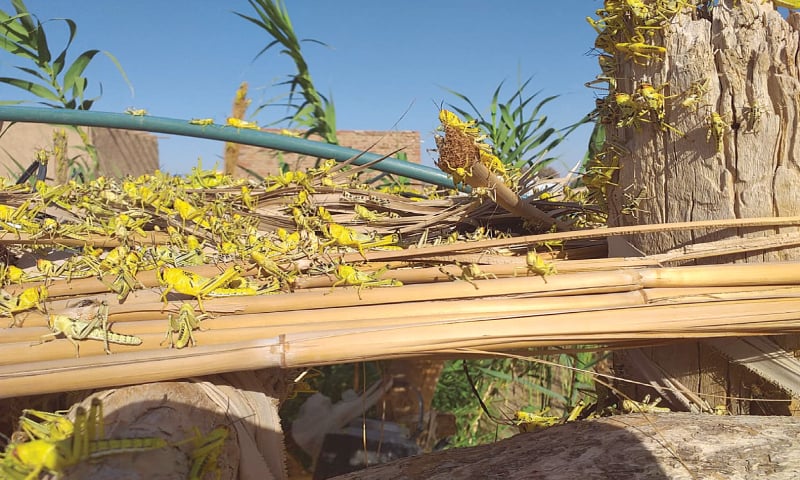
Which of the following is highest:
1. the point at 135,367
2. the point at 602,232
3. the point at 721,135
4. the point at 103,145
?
the point at 103,145

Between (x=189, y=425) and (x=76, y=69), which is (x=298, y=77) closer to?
(x=76, y=69)

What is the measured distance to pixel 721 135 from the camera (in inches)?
32.1

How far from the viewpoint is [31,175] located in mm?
1709

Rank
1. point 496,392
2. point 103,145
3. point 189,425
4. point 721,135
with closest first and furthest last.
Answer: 1. point 189,425
2. point 721,135
3. point 496,392
4. point 103,145

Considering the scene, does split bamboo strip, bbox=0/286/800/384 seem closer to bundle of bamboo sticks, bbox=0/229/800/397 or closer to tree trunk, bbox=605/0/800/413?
bundle of bamboo sticks, bbox=0/229/800/397

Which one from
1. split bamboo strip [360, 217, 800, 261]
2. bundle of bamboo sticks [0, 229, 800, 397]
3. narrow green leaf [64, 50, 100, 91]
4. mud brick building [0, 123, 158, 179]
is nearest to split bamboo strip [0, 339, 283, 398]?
bundle of bamboo sticks [0, 229, 800, 397]

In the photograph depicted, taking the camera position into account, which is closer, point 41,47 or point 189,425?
point 189,425

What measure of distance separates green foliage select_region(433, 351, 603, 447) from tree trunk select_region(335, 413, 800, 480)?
79.9 inches

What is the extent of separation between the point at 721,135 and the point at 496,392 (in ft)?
9.95

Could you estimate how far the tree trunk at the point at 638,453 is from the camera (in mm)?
678

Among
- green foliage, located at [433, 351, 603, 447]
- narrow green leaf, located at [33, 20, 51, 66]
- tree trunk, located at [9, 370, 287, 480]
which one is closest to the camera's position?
tree trunk, located at [9, 370, 287, 480]

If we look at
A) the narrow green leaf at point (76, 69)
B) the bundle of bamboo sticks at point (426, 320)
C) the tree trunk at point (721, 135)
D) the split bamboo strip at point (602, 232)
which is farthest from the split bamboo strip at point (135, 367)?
the narrow green leaf at point (76, 69)

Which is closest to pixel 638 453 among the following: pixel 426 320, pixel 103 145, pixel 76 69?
pixel 426 320

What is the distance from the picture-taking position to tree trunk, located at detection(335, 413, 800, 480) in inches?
26.7
